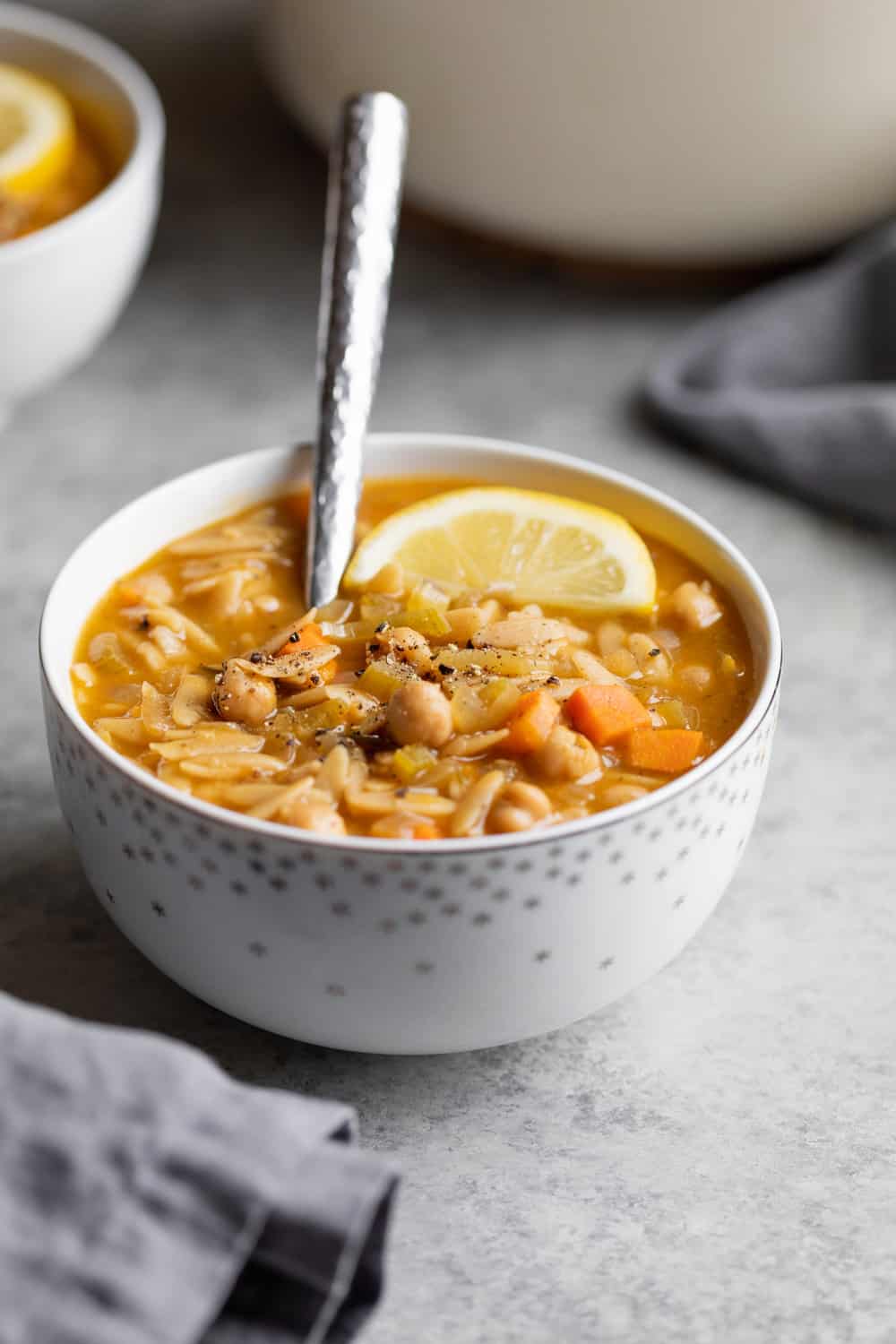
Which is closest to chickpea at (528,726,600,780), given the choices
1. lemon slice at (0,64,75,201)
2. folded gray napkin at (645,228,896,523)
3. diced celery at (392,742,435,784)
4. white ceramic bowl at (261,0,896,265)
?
diced celery at (392,742,435,784)

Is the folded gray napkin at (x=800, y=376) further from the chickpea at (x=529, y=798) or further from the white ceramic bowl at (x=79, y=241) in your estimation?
the chickpea at (x=529, y=798)

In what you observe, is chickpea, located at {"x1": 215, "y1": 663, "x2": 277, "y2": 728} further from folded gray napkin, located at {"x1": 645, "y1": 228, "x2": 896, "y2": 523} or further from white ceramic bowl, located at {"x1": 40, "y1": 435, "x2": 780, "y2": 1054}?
folded gray napkin, located at {"x1": 645, "y1": 228, "x2": 896, "y2": 523}

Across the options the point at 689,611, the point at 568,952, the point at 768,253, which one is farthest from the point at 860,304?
the point at 568,952

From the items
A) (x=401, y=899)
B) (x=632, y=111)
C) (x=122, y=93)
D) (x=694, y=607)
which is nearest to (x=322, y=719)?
(x=401, y=899)

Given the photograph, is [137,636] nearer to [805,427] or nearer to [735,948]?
[735,948]

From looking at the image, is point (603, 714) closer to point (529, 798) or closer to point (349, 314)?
point (529, 798)
